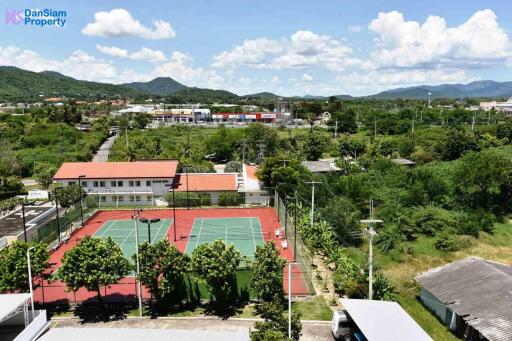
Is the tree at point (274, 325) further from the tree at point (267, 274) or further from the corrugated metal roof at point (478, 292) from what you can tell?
the corrugated metal roof at point (478, 292)

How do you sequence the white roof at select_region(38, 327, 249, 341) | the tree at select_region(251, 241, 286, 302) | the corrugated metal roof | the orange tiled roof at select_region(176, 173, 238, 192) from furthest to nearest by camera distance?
the orange tiled roof at select_region(176, 173, 238, 192)
the tree at select_region(251, 241, 286, 302)
the corrugated metal roof
the white roof at select_region(38, 327, 249, 341)

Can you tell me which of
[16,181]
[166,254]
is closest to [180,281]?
[166,254]

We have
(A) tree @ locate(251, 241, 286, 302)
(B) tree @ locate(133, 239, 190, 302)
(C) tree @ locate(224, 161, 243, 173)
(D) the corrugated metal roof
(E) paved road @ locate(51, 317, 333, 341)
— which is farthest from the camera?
(C) tree @ locate(224, 161, 243, 173)

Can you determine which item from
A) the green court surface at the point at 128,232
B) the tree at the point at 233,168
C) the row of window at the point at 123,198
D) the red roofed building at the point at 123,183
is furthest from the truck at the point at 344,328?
the tree at the point at 233,168

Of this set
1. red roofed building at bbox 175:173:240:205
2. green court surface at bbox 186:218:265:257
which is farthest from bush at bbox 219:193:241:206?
green court surface at bbox 186:218:265:257

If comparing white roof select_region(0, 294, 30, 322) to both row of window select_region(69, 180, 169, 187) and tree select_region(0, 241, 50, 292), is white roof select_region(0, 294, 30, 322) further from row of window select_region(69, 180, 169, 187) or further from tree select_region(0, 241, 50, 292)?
row of window select_region(69, 180, 169, 187)

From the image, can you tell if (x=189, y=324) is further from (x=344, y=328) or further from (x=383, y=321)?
(x=383, y=321)
